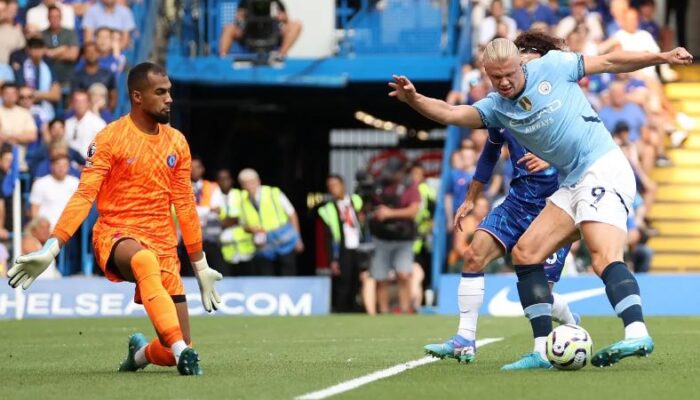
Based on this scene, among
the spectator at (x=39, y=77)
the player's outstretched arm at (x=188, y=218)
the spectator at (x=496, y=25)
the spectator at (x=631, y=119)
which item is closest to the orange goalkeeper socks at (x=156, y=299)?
the player's outstretched arm at (x=188, y=218)

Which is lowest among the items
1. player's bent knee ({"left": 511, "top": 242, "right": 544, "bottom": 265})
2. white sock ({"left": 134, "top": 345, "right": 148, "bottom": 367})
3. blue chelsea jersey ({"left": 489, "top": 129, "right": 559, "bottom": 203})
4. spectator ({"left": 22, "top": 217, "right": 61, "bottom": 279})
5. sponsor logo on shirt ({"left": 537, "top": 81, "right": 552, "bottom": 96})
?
spectator ({"left": 22, "top": 217, "right": 61, "bottom": 279})

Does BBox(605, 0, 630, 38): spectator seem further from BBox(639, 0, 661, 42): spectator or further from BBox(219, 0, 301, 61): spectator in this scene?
BBox(219, 0, 301, 61): spectator

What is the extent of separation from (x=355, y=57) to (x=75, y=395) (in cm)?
1747

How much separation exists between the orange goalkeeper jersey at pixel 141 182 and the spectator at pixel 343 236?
12341mm

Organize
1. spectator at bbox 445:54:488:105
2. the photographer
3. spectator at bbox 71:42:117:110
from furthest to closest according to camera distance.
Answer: spectator at bbox 71:42:117:110 < spectator at bbox 445:54:488:105 < the photographer

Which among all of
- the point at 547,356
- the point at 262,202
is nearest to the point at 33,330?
the point at 262,202

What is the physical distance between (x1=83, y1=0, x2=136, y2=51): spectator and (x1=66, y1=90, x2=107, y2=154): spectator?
2.30 metres

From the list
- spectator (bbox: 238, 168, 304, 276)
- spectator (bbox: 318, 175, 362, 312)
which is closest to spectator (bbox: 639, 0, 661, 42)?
spectator (bbox: 318, 175, 362, 312)

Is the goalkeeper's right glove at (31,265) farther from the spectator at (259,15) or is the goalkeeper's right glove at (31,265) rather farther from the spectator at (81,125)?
the spectator at (259,15)

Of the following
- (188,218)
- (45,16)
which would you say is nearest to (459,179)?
(45,16)

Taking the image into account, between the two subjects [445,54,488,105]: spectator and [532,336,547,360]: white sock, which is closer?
[532,336,547,360]: white sock

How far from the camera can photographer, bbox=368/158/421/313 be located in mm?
21625

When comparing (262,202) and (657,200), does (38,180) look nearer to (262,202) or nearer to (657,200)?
(262,202)

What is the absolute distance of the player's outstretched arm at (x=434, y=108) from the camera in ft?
31.6
